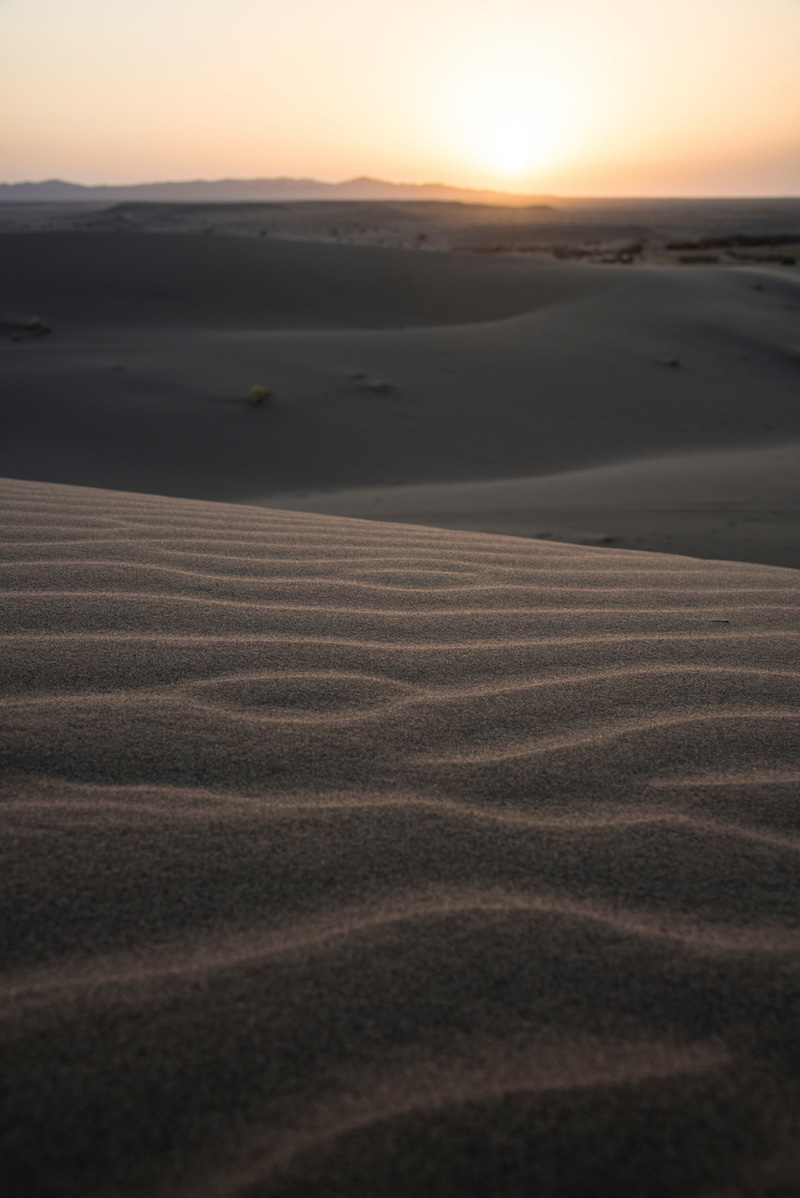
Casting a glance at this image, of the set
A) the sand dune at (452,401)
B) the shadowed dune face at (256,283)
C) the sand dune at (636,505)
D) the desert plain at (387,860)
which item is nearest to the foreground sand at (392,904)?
the desert plain at (387,860)

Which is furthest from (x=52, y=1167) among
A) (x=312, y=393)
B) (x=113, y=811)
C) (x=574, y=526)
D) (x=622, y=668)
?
(x=312, y=393)

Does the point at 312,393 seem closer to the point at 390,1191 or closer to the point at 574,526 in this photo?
the point at 574,526

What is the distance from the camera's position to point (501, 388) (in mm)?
7246

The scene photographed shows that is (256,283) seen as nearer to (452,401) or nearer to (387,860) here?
(452,401)

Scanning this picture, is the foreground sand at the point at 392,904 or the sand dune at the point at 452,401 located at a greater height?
the sand dune at the point at 452,401

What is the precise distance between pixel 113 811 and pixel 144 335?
30.4 feet

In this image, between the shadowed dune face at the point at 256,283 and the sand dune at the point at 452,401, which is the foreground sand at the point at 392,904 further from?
the shadowed dune face at the point at 256,283

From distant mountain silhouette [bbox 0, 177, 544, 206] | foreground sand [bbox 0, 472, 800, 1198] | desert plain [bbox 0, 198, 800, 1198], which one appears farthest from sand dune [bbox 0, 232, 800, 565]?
distant mountain silhouette [bbox 0, 177, 544, 206]

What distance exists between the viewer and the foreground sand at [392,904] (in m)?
0.67

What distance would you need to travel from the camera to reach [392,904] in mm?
924

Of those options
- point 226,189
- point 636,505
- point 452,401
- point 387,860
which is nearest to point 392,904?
point 387,860

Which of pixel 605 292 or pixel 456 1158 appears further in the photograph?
pixel 605 292

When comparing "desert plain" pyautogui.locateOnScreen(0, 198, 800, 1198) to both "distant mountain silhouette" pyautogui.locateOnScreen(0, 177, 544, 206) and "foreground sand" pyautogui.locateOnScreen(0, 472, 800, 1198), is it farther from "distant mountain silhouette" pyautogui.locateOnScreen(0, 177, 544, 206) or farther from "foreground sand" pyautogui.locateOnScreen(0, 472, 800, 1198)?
"distant mountain silhouette" pyautogui.locateOnScreen(0, 177, 544, 206)

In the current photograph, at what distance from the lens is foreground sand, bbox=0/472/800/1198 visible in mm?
673
